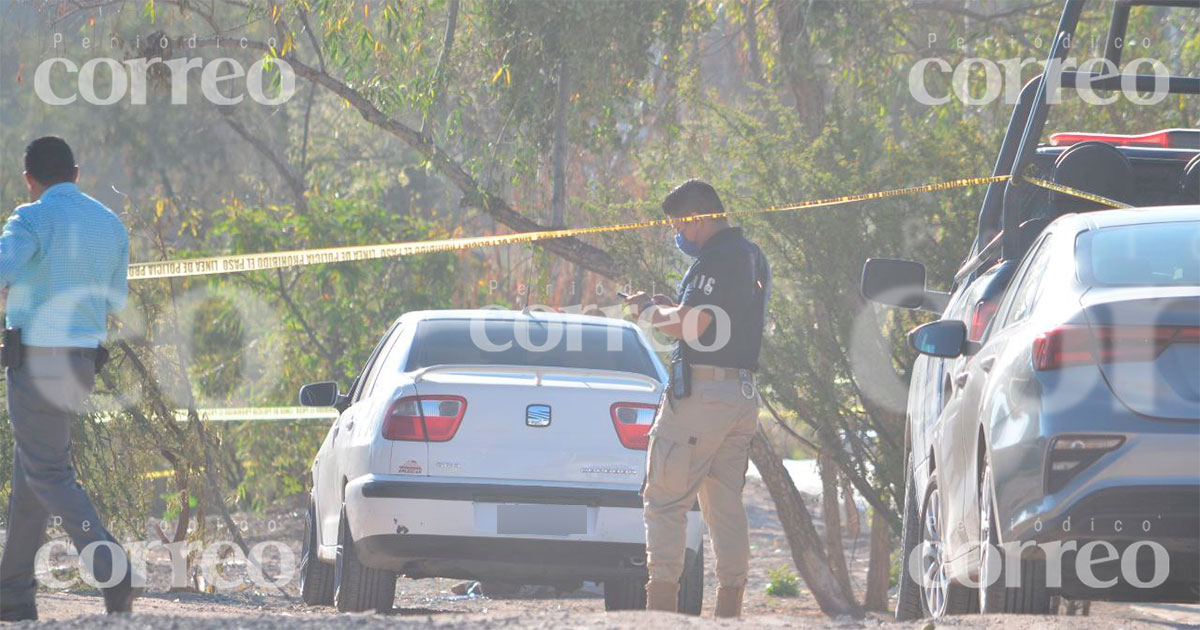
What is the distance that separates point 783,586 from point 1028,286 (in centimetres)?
969

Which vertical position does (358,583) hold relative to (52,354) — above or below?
below

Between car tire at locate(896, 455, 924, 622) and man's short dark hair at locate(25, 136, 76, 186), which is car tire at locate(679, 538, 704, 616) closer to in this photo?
car tire at locate(896, 455, 924, 622)

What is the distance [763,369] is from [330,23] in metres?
4.70

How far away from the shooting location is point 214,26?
14.5m

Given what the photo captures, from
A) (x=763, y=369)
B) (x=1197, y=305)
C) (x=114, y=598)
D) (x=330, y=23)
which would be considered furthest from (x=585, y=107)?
(x=1197, y=305)

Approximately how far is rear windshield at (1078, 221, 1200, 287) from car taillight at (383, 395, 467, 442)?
3035 millimetres

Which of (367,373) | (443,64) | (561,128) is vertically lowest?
(367,373)

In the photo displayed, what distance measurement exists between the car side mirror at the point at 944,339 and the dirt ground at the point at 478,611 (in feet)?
3.24

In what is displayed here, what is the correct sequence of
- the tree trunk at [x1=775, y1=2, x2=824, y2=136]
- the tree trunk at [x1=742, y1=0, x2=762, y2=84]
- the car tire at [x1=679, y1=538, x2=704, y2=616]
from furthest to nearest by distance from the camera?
the tree trunk at [x1=742, y1=0, x2=762, y2=84], the tree trunk at [x1=775, y1=2, x2=824, y2=136], the car tire at [x1=679, y1=538, x2=704, y2=616]

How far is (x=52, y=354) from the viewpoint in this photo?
633 cm

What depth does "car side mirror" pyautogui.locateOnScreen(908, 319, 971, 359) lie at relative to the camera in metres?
6.31

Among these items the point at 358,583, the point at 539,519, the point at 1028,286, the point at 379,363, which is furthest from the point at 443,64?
the point at 1028,286

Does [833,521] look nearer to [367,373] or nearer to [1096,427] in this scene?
[367,373]

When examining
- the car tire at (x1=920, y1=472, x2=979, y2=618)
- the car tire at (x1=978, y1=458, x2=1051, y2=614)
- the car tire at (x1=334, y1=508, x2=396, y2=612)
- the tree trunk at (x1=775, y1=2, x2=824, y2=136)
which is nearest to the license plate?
the car tire at (x1=334, y1=508, x2=396, y2=612)
